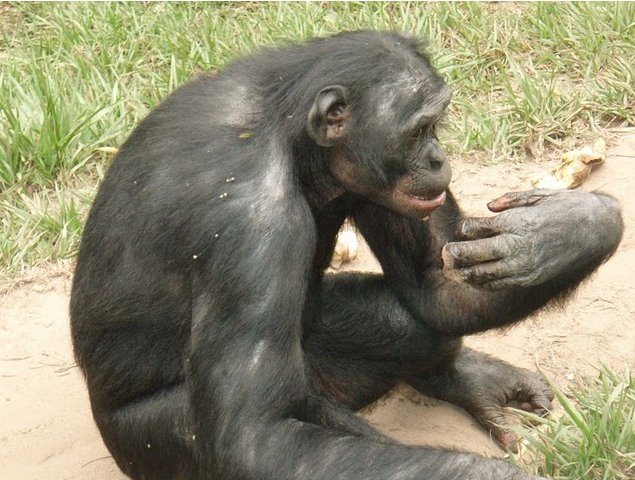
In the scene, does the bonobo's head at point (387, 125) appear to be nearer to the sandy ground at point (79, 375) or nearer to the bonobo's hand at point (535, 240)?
the bonobo's hand at point (535, 240)

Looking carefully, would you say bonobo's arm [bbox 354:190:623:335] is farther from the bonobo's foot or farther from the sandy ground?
the bonobo's foot

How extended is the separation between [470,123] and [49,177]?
293cm

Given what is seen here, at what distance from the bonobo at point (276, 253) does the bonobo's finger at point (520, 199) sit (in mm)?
14

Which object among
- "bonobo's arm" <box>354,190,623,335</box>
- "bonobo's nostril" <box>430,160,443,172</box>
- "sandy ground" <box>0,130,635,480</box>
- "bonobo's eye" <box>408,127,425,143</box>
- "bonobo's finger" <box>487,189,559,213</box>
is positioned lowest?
"sandy ground" <box>0,130,635,480</box>

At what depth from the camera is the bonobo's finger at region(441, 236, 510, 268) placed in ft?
16.6

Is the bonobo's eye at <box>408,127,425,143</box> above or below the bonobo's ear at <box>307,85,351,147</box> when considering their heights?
below

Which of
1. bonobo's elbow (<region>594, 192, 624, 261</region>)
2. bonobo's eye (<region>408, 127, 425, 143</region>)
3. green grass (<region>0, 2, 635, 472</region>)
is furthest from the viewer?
green grass (<region>0, 2, 635, 472</region>)

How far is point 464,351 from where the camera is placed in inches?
252

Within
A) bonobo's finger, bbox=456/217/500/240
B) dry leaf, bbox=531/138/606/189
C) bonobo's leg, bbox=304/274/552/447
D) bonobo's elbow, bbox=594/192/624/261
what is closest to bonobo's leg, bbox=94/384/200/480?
bonobo's leg, bbox=304/274/552/447

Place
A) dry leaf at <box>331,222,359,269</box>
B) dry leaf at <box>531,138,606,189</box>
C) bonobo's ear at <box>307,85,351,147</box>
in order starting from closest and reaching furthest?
bonobo's ear at <box>307,85,351,147</box>
dry leaf at <box>331,222,359,269</box>
dry leaf at <box>531,138,606,189</box>

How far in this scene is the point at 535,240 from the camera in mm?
5102

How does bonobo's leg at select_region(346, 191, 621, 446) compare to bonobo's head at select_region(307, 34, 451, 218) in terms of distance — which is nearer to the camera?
bonobo's head at select_region(307, 34, 451, 218)

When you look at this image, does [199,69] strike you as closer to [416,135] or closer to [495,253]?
[416,135]

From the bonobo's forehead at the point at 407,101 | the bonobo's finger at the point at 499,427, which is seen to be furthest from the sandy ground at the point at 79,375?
the bonobo's forehead at the point at 407,101
